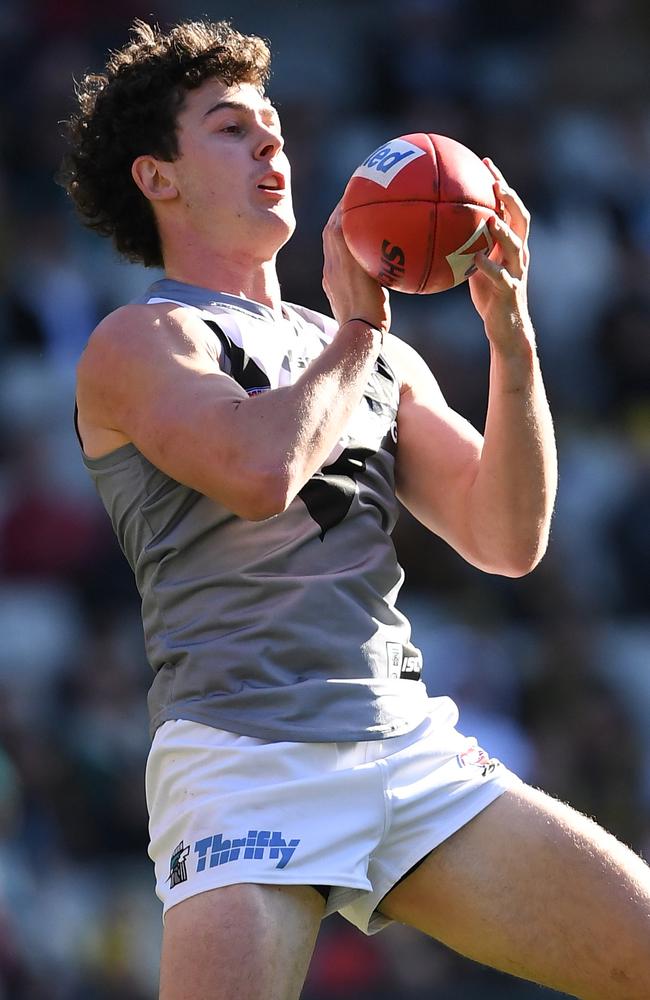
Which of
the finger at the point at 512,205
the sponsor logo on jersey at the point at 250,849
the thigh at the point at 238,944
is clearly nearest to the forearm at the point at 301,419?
the finger at the point at 512,205

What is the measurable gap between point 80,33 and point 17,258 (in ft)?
7.18

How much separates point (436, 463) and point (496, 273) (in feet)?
1.96

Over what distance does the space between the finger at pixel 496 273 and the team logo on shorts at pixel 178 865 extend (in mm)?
1419

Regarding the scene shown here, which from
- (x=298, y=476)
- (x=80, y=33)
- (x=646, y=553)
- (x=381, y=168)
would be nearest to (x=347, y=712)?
(x=298, y=476)

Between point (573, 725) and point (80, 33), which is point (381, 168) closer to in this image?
point (573, 725)

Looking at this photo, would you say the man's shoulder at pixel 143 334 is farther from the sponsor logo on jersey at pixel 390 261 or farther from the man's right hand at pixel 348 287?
the sponsor logo on jersey at pixel 390 261

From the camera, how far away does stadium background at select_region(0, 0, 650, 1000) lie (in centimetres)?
747

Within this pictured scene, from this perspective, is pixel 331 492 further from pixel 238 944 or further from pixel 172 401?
pixel 238 944

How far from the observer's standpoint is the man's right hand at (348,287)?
3.52m

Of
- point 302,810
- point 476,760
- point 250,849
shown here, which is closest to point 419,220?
point 476,760

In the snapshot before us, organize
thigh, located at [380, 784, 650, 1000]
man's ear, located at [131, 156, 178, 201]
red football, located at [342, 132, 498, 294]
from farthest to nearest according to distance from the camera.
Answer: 1. man's ear, located at [131, 156, 178, 201]
2. red football, located at [342, 132, 498, 294]
3. thigh, located at [380, 784, 650, 1000]

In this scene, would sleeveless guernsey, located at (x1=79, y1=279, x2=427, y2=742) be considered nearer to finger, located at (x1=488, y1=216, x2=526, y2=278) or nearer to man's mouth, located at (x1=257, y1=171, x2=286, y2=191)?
man's mouth, located at (x1=257, y1=171, x2=286, y2=191)

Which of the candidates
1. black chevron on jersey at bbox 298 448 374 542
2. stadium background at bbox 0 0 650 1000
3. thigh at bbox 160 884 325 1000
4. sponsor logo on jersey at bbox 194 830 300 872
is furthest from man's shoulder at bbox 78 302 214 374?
stadium background at bbox 0 0 650 1000

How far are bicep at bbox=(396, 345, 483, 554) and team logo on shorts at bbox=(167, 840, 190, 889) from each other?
1110 mm
